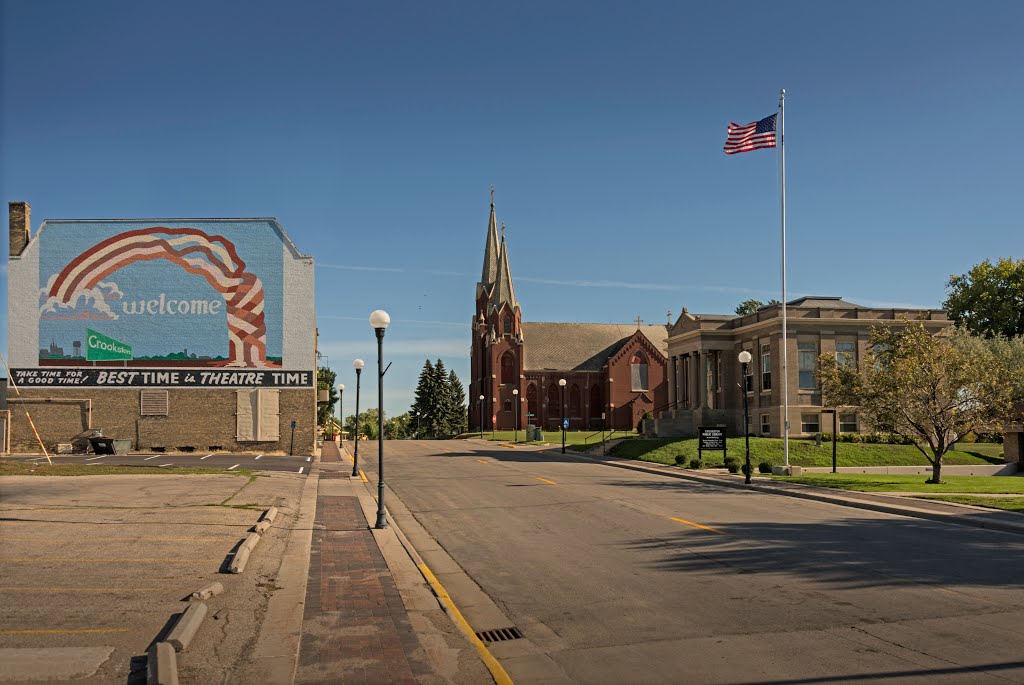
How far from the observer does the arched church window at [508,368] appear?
10638 cm

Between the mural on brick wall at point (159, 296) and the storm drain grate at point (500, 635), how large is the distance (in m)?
45.5

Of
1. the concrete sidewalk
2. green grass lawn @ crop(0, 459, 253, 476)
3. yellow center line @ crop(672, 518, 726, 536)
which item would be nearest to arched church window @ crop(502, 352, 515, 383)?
green grass lawn @ crop(0, 459, 253, 476)

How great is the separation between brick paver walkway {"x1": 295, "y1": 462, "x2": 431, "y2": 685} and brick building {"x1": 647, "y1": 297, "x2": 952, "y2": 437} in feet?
122

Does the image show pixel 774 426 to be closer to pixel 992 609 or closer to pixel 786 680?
pixel 992 609

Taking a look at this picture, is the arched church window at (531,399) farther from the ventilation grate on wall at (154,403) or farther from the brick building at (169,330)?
the ventilation grate on wall at (154,403)

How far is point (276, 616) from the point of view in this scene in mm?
10203

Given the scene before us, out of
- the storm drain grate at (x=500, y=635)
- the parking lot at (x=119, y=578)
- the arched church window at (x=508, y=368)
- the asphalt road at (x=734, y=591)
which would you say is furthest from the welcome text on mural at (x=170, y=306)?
the arched church window at (x=508, y=368)

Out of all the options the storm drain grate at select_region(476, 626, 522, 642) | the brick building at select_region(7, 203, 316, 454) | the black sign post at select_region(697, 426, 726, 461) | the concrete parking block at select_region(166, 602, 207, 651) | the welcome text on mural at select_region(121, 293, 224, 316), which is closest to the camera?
the concrete parking block at select_region(166, 602, 207, 651)

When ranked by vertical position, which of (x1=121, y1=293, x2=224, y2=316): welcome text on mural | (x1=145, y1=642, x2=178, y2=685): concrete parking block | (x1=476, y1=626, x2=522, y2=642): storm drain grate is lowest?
(x1=476, y1=626, x2=522, y2=642): storm drain grate

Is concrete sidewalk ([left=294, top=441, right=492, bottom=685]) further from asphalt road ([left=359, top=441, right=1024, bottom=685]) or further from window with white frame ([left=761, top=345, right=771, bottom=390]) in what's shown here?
window with white frame ([left=761, top=345, right=771, bottom=390])

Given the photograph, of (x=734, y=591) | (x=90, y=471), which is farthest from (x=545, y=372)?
(x=734, y=591)

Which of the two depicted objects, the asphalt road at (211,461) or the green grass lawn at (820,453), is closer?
the asphalt road at (211,461)

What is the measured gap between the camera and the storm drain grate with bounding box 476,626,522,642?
31.7 ft

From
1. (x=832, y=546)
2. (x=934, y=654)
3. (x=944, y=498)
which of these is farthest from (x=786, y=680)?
(x=944, y=498)
